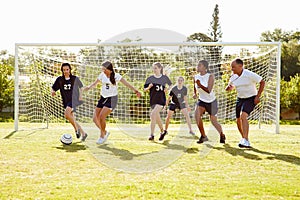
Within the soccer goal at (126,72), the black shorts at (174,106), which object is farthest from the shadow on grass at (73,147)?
the soccer goal at (126,72)

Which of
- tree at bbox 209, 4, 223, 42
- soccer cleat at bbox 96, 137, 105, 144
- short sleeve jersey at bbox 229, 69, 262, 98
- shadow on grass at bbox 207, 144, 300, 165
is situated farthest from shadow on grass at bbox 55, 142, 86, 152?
tree at bbox 209, 4, 223, 42

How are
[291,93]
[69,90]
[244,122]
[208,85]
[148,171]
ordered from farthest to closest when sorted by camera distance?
[291,93]
[69,90]
[208,85]
[244,122]
[148,171]

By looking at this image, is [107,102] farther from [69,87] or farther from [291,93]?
[291,93]

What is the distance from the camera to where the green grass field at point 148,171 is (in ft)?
14.3

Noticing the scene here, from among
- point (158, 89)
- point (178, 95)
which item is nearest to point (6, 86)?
point (178, 95)

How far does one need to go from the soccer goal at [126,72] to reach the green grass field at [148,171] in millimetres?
4405

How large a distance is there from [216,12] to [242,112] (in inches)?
1332

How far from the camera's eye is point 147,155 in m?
7.12

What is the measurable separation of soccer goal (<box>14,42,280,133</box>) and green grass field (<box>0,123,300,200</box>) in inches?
173

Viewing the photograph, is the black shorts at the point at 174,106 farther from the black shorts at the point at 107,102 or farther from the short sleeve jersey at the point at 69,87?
the short sleeve jersey at the point at 69,87

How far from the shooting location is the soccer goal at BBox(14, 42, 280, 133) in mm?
13031

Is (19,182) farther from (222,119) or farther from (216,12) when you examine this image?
(216,12)

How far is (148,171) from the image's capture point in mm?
5566

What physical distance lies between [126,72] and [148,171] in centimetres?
1034
